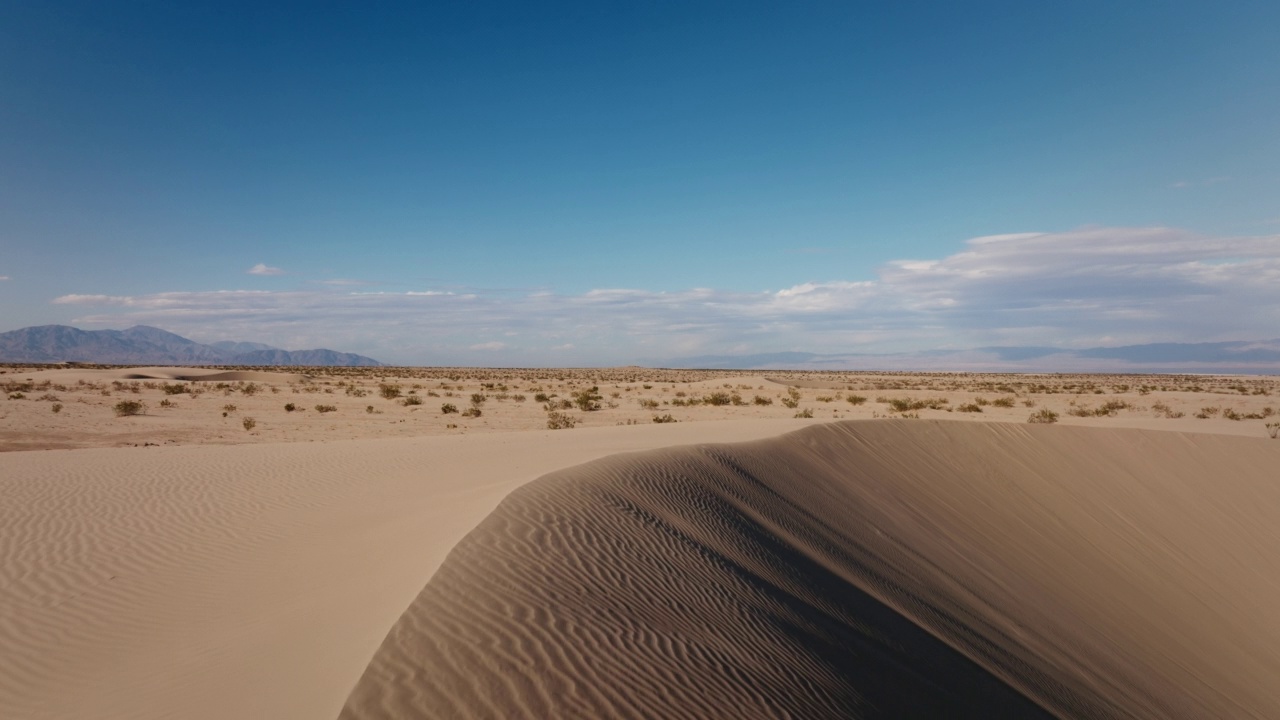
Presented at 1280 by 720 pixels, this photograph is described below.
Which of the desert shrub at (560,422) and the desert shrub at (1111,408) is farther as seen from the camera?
the desert shrub at (1111,408)

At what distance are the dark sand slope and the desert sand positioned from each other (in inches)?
1.4

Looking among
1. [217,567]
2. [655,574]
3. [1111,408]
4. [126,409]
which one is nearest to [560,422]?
[126,409]

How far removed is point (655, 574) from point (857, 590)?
2.38 m

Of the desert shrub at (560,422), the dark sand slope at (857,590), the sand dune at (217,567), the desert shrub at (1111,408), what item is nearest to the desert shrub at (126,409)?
the sand dune at (217,567)

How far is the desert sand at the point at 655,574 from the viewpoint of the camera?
4.02m

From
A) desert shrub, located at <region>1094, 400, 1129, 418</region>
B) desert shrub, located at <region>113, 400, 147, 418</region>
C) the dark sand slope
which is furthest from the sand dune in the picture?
desert shrub, located at <region>1094, 400, 1129, 418</region>

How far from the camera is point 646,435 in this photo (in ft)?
49.3

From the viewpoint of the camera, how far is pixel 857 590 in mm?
6645

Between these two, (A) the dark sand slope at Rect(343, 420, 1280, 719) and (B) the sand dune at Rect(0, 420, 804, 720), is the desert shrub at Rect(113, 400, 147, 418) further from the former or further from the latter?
(A) the dark sand slope at Rect(343, 420, 1280, 719)

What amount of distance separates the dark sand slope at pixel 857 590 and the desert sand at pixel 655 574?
34 millimetres

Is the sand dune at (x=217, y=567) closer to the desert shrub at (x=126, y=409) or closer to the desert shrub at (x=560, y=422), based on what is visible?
the desert shrub at (x=560, y=422)

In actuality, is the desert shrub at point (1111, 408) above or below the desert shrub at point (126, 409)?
below

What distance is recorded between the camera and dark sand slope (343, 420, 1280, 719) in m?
3.86

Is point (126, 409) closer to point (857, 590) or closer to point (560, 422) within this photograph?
A: point (560, 422)
